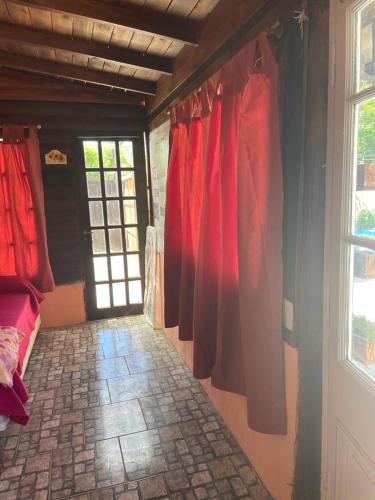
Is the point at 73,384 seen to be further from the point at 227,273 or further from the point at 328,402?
the point at 328,402

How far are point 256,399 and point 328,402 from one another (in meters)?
0.31

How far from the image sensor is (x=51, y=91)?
3336 millimetres

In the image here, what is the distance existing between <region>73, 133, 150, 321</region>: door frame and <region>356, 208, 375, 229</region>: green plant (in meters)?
3.01

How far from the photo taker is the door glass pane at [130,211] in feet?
12.6

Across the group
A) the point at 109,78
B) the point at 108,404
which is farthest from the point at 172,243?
the point at 109,78

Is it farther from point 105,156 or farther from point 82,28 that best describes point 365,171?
point 105,156

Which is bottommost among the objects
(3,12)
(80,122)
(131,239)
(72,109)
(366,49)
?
(131,239)

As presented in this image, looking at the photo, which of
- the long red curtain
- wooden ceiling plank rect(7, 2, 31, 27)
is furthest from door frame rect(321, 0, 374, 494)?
wooden ceiling plank rect(7, 2, 31, 27)

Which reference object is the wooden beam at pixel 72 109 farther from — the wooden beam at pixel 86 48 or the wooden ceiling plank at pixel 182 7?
the wooden ceiling plank at pixel 182 7

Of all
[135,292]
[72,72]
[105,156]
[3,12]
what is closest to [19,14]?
[3,12]

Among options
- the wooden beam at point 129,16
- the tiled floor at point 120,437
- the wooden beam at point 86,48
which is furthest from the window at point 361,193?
the wooden beam at point 86,48

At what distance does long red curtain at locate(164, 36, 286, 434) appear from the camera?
1310mm

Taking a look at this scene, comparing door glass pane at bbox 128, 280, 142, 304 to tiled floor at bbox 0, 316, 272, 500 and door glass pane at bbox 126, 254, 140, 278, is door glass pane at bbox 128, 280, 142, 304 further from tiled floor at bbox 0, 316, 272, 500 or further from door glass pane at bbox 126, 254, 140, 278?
tiled floor at bbox 0, 316, 272, 500

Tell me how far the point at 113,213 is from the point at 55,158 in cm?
78
